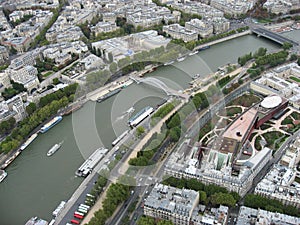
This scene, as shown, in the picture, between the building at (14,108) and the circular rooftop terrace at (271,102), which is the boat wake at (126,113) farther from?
the circular rooftop terrace at (271,102)

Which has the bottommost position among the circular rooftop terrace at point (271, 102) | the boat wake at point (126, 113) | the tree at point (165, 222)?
the boat wake at point (126, 113)

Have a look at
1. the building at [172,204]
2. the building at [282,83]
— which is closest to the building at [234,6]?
the building at [282,83]

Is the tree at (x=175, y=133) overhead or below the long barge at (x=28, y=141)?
overhead

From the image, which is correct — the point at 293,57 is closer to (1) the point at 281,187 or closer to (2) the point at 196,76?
(2) the point at 196,76

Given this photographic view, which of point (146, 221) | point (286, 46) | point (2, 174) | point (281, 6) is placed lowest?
point (2, 174)

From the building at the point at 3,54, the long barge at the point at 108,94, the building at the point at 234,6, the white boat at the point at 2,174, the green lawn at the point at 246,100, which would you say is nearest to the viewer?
the white boat at the point at 2,174

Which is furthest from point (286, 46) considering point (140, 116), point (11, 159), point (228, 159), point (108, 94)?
point (11, 159)

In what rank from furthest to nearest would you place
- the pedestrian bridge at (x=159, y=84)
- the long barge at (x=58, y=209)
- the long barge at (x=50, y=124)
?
the pedestrian bridge at (x=159, y=84) < the long barge at (x=50, y=124) < the long barge at (x=58, y=209)
